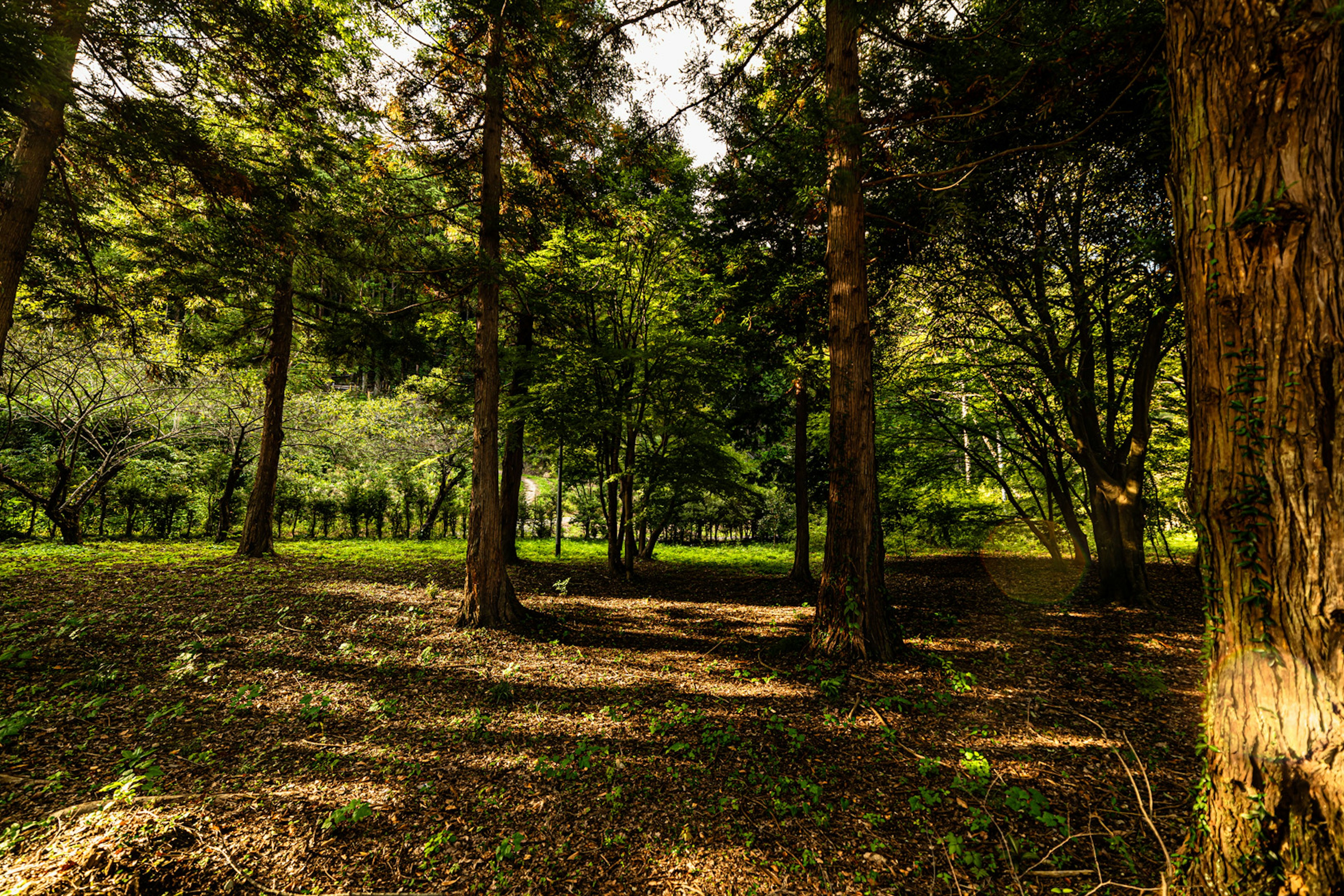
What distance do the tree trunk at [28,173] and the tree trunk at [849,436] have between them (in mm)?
7296

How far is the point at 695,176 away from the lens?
11.1 meters

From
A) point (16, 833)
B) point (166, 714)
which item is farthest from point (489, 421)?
point (16, 833)

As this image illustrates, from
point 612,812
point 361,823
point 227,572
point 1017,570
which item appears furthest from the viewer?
point 1017,570

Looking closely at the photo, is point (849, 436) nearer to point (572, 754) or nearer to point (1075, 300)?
point (572, 754)

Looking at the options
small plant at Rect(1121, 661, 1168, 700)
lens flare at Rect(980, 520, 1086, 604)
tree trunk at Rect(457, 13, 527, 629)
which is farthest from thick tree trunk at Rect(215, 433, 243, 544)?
lens flare at Rect(980, 520, 1086, 604)

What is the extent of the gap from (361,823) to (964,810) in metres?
3.46

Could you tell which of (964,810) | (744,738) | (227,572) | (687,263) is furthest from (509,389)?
(964,810)

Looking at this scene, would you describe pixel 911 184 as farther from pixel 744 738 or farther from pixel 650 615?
pixel 650 615

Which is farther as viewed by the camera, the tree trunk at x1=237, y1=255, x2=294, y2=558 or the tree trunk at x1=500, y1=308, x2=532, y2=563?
the tree trunk at x1=500, y1=308, x2=532, y2=563

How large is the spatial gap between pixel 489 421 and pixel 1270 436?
649 cm

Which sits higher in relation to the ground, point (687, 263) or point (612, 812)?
point (687, 263)

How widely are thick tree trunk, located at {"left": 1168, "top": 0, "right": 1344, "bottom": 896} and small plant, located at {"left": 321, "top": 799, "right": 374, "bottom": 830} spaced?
388cm

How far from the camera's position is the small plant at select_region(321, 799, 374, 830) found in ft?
8.52

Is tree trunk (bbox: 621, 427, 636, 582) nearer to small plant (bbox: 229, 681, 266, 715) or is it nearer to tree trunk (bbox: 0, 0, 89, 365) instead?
small plant (bbox: 229, 681, 266, 715)
